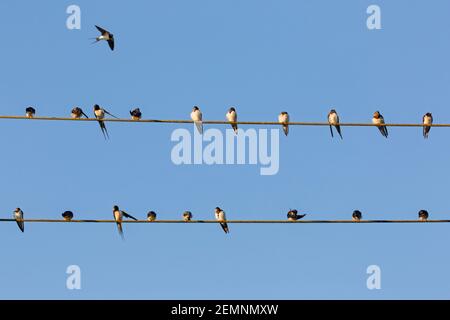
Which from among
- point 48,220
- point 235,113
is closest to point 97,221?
point 48,220

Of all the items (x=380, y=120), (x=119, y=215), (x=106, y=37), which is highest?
(x=106, y=37)

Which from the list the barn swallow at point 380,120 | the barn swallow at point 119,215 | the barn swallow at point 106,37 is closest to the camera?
the barn swallow at point 119,215

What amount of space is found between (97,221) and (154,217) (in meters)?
7.85

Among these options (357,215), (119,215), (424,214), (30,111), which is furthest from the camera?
(30,111)

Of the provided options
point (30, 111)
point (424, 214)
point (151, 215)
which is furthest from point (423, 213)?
point (30, 111)

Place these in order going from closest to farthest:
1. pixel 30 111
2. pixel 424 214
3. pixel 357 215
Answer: pixel 424 214
pixel 357 215
pixel 30 111

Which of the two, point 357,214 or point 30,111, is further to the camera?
point 30,111

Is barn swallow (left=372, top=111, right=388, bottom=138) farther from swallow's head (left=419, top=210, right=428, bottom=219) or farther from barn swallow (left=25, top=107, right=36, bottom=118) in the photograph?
barn swallow (left=25, top=107, right=36, bottom=118)

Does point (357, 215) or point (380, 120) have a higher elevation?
point (380, 120)

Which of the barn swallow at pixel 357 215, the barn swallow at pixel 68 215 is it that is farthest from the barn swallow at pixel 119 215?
the barn swallow at pixel 357 215

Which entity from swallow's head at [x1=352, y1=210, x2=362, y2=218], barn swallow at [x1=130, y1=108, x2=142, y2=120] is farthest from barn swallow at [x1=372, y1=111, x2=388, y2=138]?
barn swallow at [x1=130, y1=108, x2=142, y2=120]

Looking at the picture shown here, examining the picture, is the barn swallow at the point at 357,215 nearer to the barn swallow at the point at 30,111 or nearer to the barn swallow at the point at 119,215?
the barn swallow at the point at 119,215

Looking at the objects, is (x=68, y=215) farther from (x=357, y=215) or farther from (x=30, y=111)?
(x=357, y=215)
